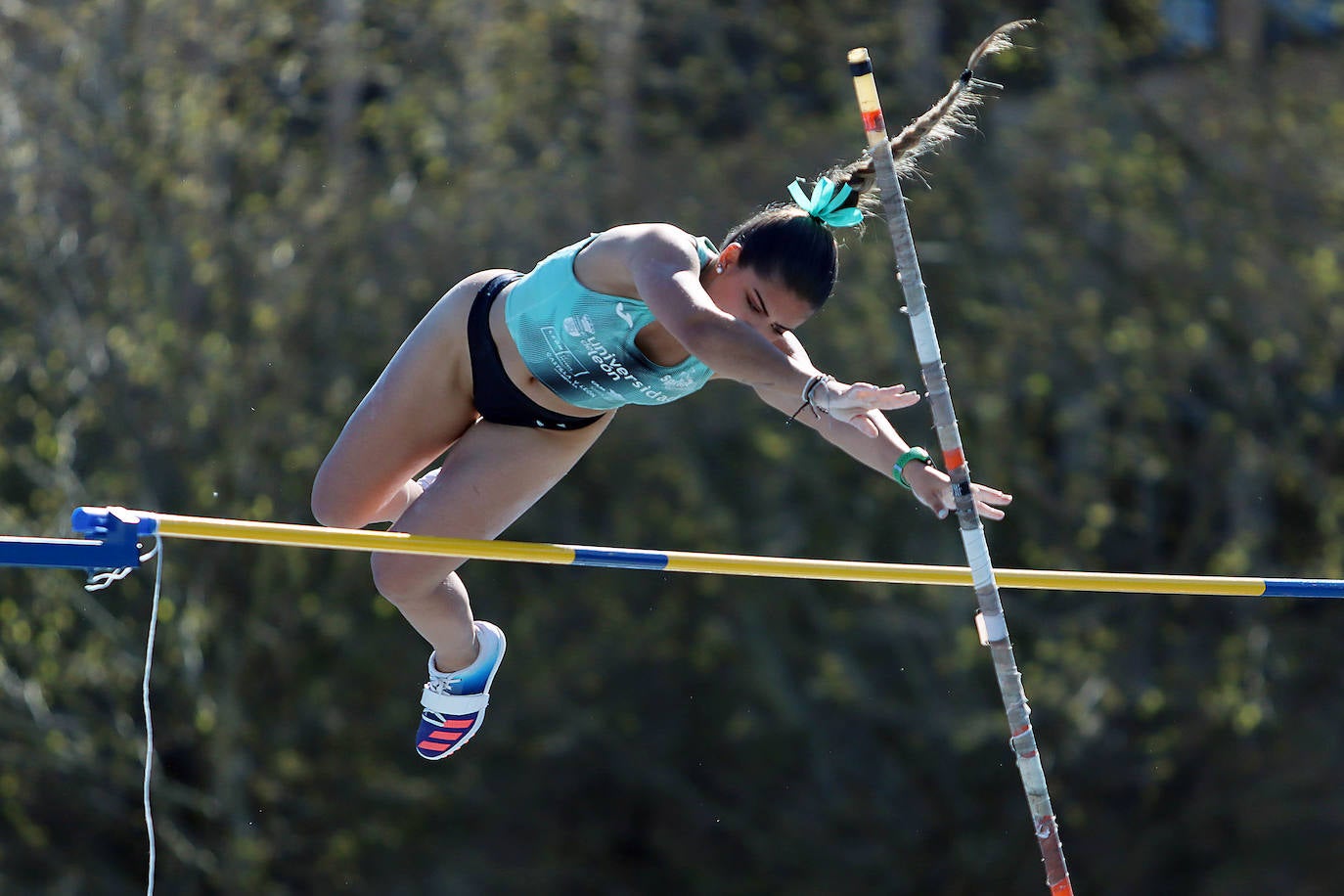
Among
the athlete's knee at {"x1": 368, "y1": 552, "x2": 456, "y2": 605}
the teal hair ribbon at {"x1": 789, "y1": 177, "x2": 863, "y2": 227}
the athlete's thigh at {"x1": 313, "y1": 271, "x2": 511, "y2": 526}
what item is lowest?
the athlete's knee at {"x1": 368, "y1": 552, "x2": 456, "y2": 605}

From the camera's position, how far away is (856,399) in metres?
2.58

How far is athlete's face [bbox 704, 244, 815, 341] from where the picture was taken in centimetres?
297

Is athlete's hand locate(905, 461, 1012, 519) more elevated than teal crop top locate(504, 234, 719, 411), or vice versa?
teal crop top locate(504, 234, 719, 411)

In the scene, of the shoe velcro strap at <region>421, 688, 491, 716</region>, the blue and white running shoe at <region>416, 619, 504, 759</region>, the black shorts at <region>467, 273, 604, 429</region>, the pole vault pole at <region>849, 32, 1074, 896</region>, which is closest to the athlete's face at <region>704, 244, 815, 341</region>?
the pole vault pole at <region>849, 32, 1074, 896</region>

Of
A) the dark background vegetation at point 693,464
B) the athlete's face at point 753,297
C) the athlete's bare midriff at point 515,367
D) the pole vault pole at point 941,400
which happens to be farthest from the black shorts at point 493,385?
the dark background vegetation at point 693,464

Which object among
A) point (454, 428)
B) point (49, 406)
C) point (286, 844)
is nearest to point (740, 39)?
point (49, 406)

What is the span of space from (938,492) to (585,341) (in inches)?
28.7

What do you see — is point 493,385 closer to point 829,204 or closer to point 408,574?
point 408,574

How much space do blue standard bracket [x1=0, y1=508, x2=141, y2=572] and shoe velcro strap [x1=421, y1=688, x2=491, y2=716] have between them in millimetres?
882

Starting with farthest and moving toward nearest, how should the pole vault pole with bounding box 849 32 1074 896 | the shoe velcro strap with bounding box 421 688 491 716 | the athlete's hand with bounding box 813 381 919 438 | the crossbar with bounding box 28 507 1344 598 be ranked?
the shoe velcro strap with bounding box 421 688 491 716 → the crossbar with bounding box 28 507 1344 598 → the pole vault pole with bounding box 849 32 1074 896 → the athlete's hand with bounding box 813 381 919 438

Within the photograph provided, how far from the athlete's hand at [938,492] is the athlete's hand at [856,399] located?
17.7 inches

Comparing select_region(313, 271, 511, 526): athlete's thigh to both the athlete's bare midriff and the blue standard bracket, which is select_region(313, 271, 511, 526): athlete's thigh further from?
the blue standard bracket

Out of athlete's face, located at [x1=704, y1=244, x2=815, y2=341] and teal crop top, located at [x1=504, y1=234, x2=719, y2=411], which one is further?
teal crop top, located at [x1=504, y1=234, x2=719, y2=411]

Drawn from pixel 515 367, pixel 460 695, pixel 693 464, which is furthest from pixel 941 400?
pixel 693 464
